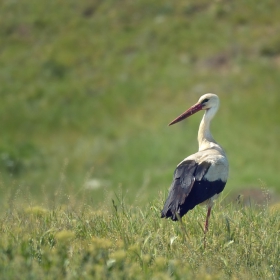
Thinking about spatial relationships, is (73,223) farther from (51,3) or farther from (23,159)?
(51,3)

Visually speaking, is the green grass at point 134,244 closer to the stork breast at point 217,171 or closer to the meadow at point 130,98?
the meadow at point 130,98

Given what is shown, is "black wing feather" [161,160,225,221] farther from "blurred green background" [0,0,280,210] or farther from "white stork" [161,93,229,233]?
"blurred green background" [0,0,280,210]

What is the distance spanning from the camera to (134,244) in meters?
5.43

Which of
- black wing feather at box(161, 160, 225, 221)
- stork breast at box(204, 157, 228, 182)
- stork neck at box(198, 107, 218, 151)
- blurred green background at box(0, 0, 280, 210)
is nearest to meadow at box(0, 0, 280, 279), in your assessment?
blurred green background at box(0, 0, 280, 210)

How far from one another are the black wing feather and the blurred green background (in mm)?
6440

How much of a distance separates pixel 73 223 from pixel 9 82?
15396 millimetres

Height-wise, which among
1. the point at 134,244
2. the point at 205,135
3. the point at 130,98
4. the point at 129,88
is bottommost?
the point at 130,98

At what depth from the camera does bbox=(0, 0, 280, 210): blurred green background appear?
1633cm

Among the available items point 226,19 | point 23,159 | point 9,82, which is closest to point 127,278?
point 23,159

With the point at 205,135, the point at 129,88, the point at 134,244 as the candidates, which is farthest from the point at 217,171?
the point at 129,88

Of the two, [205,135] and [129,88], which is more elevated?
[205,135]

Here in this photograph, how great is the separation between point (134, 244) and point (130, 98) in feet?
45.2

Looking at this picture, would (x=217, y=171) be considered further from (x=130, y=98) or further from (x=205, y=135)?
(x=130, y=98)

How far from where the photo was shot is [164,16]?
2322 cm
